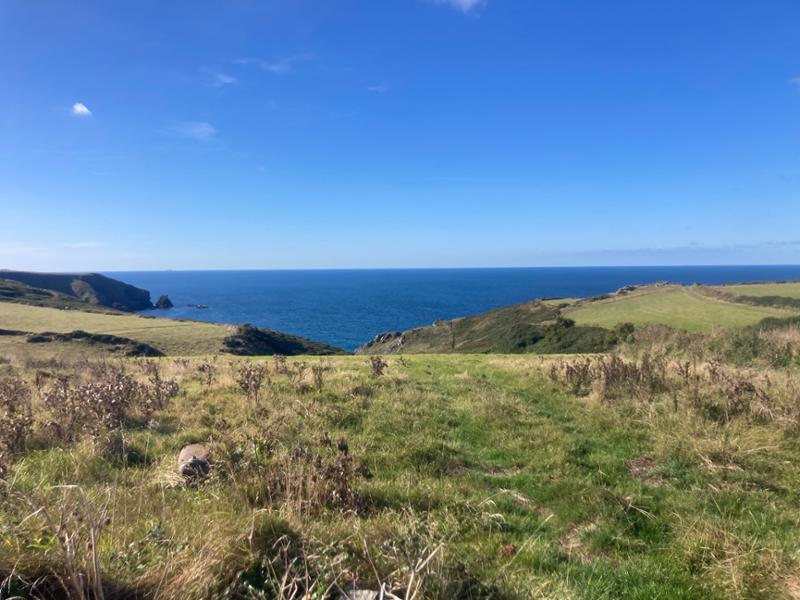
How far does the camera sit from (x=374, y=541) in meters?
3.83

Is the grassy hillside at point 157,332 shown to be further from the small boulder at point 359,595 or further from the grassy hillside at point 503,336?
the small boulder at point 359,595

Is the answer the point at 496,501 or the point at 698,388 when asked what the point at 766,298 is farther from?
the point at 496,501

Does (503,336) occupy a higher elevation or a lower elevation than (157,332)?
lower

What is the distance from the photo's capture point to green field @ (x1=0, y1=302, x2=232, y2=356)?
4684 centimetres

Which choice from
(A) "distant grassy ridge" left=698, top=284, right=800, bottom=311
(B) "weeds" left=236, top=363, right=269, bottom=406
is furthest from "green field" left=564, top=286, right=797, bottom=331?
(B) "weeds" left=236, top=363, right=269, bottom=406

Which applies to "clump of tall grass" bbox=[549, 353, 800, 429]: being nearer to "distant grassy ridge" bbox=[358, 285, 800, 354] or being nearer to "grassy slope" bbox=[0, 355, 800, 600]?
"grassy slope" bbox=[0, 355, 800, 600]

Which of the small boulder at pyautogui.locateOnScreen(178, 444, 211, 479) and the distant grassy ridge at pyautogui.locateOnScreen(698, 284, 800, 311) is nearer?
the small boulder at pyautogui.locateOnScreen(178, 444, 211, 479)

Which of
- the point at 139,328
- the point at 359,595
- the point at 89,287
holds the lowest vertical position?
the point at 139,328

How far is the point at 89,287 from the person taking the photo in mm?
172625

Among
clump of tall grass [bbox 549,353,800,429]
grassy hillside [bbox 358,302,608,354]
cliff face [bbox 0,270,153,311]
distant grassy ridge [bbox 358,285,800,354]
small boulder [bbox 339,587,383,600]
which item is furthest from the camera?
cliff face [bbox 0,270,153,311]

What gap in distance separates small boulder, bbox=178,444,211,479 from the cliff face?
590 feet

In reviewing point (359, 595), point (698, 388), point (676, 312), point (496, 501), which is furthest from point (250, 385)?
point (676, 312)

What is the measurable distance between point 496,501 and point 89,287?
203576 millimetres

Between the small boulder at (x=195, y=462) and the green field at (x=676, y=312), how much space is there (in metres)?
27.4
